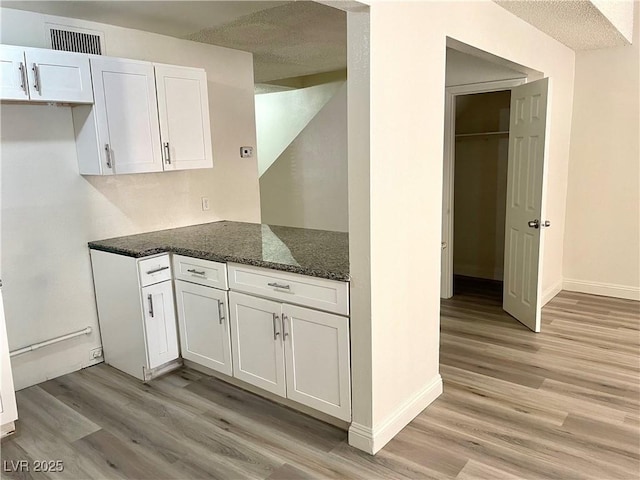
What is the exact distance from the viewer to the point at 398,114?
90.1 inches

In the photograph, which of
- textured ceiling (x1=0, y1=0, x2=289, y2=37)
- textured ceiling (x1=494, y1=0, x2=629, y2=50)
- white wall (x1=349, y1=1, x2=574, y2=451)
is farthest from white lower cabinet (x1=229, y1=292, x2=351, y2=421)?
textured ceiling (x1=494, y1=0, x2=629, y2=50)

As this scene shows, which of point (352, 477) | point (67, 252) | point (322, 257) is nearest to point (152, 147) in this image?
point (67, 252)

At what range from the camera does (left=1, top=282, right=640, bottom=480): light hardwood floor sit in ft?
7.44

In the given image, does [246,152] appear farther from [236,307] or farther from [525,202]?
[525,202]

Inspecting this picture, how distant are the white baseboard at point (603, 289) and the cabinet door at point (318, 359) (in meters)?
3.60

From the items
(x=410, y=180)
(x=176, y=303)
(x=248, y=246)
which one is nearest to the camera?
(x=410, y=180)

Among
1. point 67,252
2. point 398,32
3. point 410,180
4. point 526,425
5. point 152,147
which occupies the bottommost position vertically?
point 526,425

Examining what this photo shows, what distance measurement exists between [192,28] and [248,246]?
1659 millimetres

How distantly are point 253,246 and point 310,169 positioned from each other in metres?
3.21

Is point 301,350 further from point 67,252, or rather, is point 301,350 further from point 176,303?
point 67,252

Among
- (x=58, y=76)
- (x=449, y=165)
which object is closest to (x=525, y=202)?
(x=449, y=165)

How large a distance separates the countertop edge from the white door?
217 cm

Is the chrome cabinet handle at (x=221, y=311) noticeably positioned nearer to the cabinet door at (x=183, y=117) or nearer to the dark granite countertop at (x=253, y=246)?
the dark granite countertop at (x=253, y=246)

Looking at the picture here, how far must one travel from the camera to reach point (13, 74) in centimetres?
259
